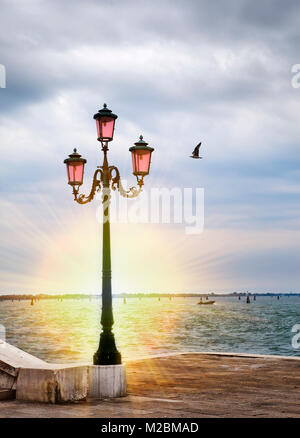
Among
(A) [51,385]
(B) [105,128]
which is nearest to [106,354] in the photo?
(A) [51,385]

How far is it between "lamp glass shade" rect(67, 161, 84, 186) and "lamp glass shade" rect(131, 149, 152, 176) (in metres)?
1.09

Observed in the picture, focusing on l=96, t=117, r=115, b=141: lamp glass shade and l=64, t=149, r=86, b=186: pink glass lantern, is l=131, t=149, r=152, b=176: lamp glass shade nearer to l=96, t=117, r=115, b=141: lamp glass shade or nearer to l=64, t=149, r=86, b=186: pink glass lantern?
l=96, t=117, r=115, b=141: lamp glass shade

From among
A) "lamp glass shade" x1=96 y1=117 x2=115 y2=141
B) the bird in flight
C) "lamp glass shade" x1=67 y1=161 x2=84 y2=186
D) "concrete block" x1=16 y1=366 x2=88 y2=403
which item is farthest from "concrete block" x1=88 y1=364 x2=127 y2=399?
the bird in flight

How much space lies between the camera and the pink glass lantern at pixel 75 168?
42.8 ft

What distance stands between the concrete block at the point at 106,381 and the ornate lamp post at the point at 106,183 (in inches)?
6.9

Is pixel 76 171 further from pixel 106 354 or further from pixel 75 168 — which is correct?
pixel 106 354

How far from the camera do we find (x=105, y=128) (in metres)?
12.6

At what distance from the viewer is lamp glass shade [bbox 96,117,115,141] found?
12570 millimetres

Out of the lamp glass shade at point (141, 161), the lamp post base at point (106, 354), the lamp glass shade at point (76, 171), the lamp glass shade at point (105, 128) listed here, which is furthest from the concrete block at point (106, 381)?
the lamp glass shade at point (105, 128)

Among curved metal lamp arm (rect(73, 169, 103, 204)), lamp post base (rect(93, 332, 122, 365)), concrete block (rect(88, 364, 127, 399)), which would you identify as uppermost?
curved metal lamp arm (rect(73, 169, 103, 204))

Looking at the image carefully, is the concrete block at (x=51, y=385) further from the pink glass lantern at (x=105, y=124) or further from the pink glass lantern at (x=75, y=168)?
the pink glass lantern at (x=105, y=124)
